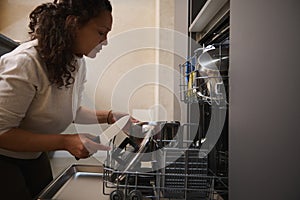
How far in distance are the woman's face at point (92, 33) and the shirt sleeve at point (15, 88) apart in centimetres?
15

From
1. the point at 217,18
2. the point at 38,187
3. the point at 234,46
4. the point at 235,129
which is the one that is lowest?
the point at 38,187

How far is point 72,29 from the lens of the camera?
2.86 feet

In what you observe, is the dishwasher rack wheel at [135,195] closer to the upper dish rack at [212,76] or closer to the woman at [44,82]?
the woman at [44,82]

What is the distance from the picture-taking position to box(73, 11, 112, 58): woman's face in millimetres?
883

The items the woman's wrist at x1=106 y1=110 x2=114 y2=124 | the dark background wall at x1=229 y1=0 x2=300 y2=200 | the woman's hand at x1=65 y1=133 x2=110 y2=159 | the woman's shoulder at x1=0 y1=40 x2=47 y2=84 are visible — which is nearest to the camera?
the dark background wall at x1=229 y1=0 x2=300 y2=200

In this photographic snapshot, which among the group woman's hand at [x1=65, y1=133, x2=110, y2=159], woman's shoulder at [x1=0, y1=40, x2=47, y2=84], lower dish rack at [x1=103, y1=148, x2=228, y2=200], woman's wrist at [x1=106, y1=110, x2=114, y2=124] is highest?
woman's shoulder at [x1=0, y1=40, x2=47, y2=84]

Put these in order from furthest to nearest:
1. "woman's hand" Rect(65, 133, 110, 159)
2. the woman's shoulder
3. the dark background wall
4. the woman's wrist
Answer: the woman's wrist, the woman's shoulder, "woman's hand" Rect(65, 133, 110, 159), the dark background wall

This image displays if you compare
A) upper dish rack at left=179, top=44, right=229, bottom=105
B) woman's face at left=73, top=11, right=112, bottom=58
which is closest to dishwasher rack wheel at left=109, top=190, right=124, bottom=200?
upper dish rack at left=179, top=44, right=229, bottom=105

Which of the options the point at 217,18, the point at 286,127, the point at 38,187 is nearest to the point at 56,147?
the point at 38,187

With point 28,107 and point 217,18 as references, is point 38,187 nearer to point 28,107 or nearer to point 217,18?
point 28,107

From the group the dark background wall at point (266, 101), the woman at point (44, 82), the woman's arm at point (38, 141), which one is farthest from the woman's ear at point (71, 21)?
the dark background wall at point (266, 101)

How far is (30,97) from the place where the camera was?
81cm

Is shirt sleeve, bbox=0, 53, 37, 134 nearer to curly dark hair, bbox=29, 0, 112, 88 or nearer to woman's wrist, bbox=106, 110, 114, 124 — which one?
curly dark hair, bbox=29, 0, 112, 88

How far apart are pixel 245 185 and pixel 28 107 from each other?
1.89 ft
